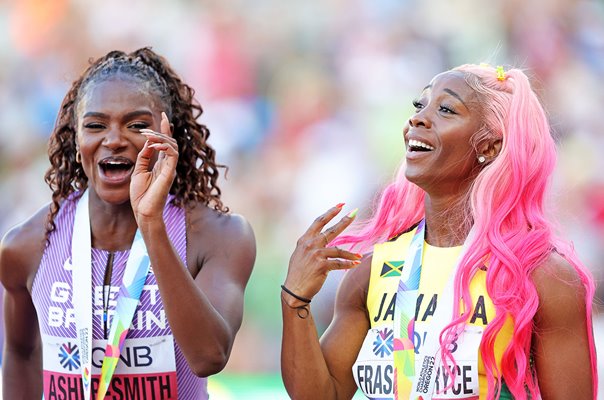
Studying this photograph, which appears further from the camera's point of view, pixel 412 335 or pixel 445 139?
pixel 445 139

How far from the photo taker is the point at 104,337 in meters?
3.31

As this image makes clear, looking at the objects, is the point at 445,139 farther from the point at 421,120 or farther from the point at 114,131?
→ the point at 114,131

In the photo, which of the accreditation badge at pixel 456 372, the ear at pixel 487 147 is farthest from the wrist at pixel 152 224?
the ear at pixel 487 147

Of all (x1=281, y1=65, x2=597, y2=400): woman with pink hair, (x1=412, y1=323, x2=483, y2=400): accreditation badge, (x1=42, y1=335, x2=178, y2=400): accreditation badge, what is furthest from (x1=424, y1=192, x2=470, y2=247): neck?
(x1=42, y1=335, x2=178, y2=400): accreditation badge

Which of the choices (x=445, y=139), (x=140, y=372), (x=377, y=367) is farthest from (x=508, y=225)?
(x=140, y=372)

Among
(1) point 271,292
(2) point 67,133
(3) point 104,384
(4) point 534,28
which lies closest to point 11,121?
(1) point 271,292

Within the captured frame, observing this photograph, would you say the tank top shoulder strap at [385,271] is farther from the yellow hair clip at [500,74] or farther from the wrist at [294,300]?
the yellow hair clip at [500,74]

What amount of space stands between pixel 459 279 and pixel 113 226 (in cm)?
126

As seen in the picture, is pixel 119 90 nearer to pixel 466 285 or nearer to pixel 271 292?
pixel 466 285

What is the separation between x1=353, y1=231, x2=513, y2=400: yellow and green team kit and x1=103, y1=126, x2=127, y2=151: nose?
2.92 feet

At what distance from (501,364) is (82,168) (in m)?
1.69

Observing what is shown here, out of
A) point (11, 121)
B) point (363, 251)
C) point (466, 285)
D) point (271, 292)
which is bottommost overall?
point (466, 285)

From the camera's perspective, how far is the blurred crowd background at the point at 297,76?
7.89 meters

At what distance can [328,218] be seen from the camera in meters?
2.99
